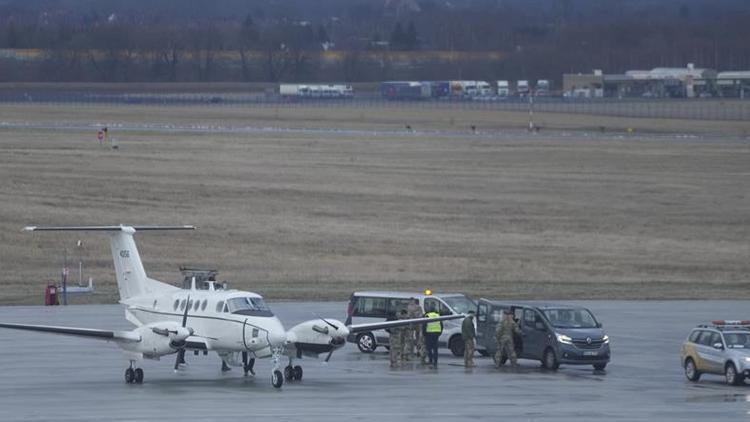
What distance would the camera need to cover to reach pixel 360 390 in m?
33.0

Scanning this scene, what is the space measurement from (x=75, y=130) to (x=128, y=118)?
24.1 meters

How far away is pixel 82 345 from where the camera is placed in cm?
4359

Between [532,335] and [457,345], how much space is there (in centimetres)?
363

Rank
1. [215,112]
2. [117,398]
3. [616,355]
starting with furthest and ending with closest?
[215,112]
[616,355]
[117,398]

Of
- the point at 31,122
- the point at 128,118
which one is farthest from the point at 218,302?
the point at 128,118

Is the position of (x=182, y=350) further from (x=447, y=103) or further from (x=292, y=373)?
(x=447, y=103)

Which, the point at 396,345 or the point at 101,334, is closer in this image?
the point at 101,334

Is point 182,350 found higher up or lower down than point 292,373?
higher up

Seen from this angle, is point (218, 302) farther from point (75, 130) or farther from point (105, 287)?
point (75, 130)

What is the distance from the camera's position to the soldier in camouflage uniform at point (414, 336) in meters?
38.8

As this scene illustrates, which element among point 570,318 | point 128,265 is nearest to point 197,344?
point 128,265

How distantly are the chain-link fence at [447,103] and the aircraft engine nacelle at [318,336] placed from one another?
13015cm

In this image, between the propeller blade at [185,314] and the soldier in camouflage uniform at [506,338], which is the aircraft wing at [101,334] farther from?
the soldier in camouflage uniform at [506,338]

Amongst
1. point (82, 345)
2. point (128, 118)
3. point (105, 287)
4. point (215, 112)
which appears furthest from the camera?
point (215, 112)
